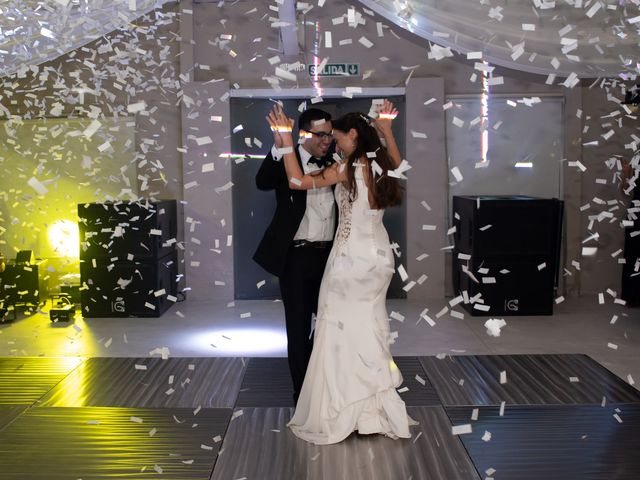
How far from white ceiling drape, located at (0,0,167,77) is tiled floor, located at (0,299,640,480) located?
7.21 feet

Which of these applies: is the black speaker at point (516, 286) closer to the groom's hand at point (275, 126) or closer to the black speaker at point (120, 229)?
the black speaker at point (120, 229)

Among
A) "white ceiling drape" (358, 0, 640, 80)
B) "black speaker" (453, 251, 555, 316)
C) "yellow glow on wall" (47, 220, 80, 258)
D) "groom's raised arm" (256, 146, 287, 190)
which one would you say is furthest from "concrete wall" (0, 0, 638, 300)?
"groom's raised arm" (256, 146, 287, 190)

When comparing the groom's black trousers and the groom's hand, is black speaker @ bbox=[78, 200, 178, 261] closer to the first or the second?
the groom's black trousers

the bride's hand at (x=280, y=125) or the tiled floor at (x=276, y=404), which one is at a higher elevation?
the bride's hand at (x=280, y=125)

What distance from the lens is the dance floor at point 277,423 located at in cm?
306

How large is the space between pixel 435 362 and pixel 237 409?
1.57m

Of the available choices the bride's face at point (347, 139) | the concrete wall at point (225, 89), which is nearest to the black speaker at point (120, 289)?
the concrete wall at point (225, 89)

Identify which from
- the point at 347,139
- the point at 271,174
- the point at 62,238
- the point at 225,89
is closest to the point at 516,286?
the point at 225,89

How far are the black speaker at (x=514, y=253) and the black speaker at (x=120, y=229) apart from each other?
297 centimetres

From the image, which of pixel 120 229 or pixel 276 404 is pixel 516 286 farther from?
pixel 120 229

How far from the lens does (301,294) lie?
3723 mm

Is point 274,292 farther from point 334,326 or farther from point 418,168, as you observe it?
point 334,326

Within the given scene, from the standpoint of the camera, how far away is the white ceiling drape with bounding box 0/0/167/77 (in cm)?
456

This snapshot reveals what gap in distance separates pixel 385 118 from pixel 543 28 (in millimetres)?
2198
